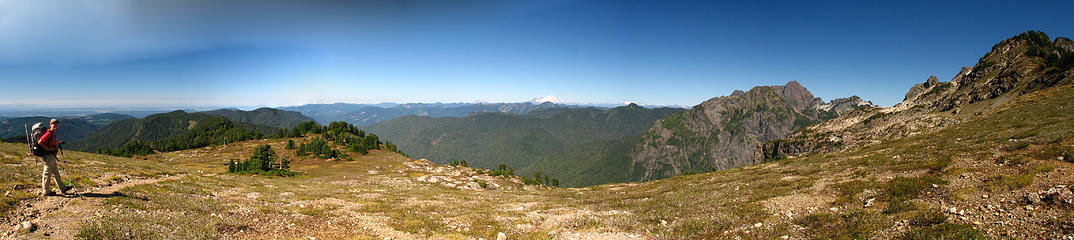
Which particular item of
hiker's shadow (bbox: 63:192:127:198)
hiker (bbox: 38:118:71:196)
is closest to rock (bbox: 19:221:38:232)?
hiker (bbox: 38:118:71:196)

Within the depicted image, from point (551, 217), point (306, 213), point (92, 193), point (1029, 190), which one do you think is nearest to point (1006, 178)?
point (1029, 190)

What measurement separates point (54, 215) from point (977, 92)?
186344 millimetres

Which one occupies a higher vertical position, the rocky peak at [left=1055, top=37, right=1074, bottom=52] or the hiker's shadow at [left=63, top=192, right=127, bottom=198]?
the rocky peak at [left=1055, top=37, right=1074, bottom=52]

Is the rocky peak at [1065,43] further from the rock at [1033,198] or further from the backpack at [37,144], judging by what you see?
the backpack at [37,144]

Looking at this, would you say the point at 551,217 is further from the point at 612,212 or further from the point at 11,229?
the point at 11,229

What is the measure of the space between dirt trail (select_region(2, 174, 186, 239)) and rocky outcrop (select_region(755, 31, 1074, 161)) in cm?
12141

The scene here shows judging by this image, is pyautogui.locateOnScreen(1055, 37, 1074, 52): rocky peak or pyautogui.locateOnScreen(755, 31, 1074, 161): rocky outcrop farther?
pyautogui.locateOnScreen(1055, 37, 1074, 52): rocky peak

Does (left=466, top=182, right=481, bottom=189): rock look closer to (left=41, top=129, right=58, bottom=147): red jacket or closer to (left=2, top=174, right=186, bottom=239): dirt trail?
(left=2, top=174, right=186, bottom=239): dirt trail

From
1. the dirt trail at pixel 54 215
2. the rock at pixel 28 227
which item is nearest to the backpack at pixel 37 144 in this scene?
the dirt trail at pixel 54 215

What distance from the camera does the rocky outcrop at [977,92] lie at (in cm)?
8581

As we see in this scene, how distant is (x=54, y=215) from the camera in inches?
536

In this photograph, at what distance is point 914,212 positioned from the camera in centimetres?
1452

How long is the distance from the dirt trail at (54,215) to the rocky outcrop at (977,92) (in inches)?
4780

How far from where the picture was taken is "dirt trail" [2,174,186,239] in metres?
11.6
